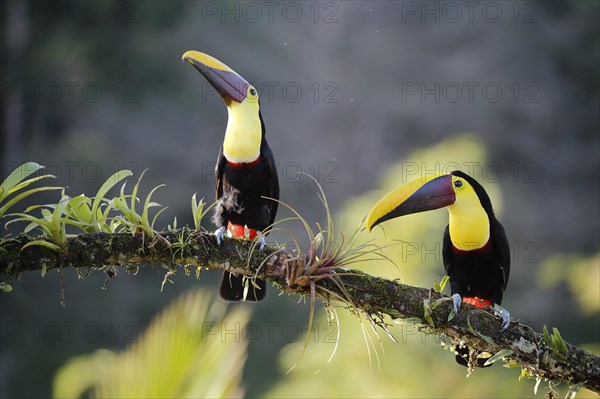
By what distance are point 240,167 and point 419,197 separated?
0.86 meters

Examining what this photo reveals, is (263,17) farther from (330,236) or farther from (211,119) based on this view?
(330,236)

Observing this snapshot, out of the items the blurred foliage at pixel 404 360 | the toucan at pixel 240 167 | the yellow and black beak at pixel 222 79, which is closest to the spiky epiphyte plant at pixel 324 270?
the toucan at pixel 240 167

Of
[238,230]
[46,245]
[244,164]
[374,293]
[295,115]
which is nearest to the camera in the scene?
[46,245]

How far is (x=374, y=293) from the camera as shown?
238 cm

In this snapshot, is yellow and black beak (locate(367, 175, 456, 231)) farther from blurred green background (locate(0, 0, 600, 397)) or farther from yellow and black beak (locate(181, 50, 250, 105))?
blurred green background (locate(0, 0, 600, 397))

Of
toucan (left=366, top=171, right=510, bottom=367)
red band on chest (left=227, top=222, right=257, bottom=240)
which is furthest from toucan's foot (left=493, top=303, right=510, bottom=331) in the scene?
red band on chest (left=227, top=222, right=257, bottom=240)

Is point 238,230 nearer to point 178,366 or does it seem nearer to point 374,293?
point 178,366

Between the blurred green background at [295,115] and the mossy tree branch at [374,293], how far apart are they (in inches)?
288

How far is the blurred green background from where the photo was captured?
1044 cm

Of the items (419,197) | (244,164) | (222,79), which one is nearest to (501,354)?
(419,197)

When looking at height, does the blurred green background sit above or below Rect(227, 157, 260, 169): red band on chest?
below

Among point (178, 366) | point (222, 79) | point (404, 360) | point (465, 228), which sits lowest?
point (404, 360)

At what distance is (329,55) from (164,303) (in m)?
4.66

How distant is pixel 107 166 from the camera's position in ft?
34.9
